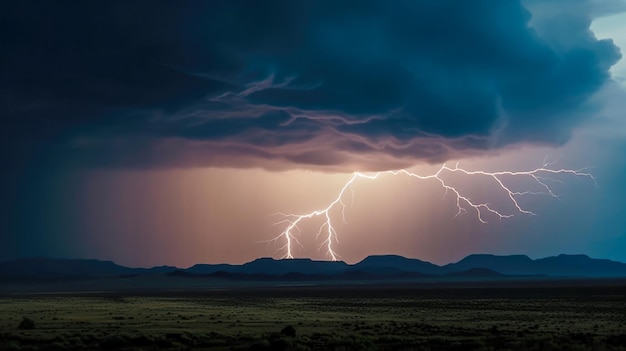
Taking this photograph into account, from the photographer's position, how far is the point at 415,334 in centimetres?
3703

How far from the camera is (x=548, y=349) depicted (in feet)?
92.9

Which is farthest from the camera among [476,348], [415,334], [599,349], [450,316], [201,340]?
[450,316]

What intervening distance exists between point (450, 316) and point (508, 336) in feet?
61.9

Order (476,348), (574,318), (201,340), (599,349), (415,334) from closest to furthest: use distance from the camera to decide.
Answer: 1. (599,349)
2. (476,348)
3. (201,340)
4. (415,334)
5. (574,318)

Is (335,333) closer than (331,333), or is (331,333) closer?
(335,333)

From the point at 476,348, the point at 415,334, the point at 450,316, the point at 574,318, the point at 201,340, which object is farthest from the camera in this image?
the point at 450,316

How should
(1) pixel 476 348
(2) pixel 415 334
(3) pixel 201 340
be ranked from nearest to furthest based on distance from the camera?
1. (1) pixel 476 348
2. (3) pixel 201 340
3. (2) pixel 415 334

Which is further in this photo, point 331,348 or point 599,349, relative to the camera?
point 331,348

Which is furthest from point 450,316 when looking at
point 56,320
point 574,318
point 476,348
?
point 56,320

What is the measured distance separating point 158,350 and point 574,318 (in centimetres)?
3078

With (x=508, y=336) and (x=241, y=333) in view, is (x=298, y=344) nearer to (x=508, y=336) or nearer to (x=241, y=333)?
(x=241, y=333)

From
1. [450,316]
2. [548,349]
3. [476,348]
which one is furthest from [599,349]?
[450,316]

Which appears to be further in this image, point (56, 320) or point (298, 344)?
point (56, 320)

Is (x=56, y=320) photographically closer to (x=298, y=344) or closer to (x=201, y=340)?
(x=201, y=340)
